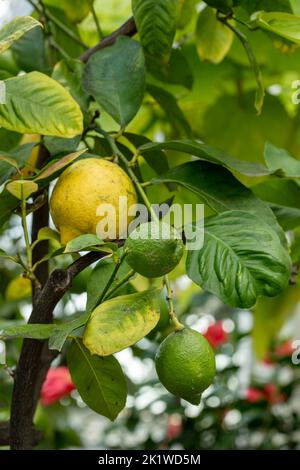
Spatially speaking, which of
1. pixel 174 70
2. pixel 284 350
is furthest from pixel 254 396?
pixel 174 70

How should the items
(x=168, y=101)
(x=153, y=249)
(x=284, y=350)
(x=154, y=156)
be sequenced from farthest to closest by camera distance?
(x=284, y=350)
(x=168, y=101)
(x=154, y=156)
(x=153, y=249)

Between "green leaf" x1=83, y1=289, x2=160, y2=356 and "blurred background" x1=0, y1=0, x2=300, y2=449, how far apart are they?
14 centimetres

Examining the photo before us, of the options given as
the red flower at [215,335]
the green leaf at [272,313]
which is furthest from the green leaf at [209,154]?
the red flower at [215,335]

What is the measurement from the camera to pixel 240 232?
51cm

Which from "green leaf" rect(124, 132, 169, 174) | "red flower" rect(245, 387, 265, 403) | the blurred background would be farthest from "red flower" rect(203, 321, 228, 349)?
"green leaf" rect(124, 132, 169, 174)

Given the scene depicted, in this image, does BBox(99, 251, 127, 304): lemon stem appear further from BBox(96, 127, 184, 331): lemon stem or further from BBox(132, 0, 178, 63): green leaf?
BBox(132, 0, 178, 63): green leaf

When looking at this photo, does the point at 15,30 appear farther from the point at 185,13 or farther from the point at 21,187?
the point at 185,13

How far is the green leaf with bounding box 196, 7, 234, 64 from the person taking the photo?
790 millimetres

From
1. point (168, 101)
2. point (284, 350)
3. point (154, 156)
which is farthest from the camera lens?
point (284, 350)

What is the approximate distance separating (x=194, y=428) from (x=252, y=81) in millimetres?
694

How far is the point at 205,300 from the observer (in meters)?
1.74

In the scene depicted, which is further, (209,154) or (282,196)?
(282,196)

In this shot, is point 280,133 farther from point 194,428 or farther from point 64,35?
point 194,428

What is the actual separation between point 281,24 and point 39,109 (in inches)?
7.7
